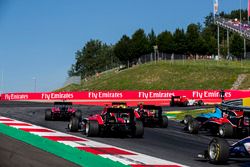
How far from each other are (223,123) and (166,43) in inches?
3092

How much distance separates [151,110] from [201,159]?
37.2 feet

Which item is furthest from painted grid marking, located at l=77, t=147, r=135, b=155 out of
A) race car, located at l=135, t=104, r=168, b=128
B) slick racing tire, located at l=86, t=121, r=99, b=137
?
race car, located at l=135, t=104, r=168, b=128

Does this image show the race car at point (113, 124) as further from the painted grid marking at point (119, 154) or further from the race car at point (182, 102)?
the race car at point (182, 102)

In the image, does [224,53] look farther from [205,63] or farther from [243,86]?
[243,86]

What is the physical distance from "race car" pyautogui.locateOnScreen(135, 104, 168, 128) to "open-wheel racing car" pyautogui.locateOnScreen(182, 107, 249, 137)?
1979 millimetres

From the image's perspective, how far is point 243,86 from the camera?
56.8 m

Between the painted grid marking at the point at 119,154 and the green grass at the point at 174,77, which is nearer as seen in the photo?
the painted grid marking at the point at 119,154

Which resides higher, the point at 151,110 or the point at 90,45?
the point at 90,45

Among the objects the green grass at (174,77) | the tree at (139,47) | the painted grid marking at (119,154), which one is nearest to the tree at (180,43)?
the tree at (139,47)

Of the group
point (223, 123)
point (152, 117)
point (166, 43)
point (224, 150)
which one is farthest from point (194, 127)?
point (166, 43)

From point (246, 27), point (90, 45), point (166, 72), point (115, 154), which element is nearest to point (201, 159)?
point (115, 154)

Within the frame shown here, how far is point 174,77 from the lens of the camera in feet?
224

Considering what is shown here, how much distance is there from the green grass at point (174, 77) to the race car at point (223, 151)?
157 feet

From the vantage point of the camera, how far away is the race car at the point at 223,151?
10.0 meters
